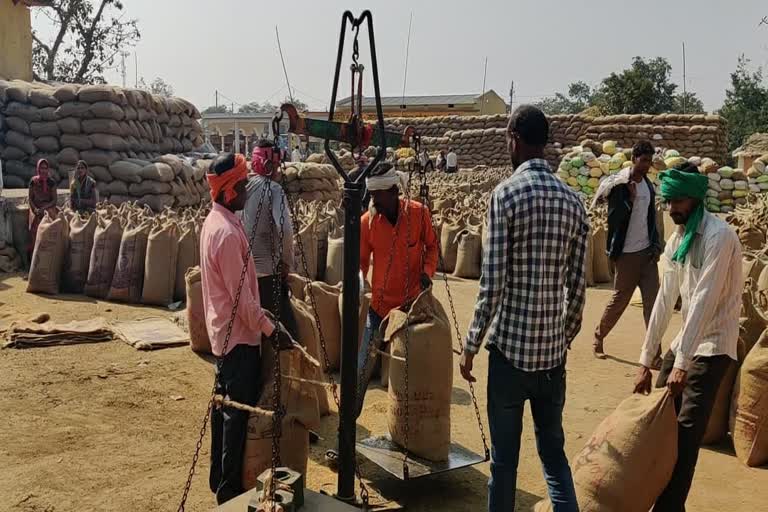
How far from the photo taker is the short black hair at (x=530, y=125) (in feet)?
8.35

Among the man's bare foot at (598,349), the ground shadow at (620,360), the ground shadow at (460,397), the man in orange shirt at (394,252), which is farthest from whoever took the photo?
the man's bare foot at (598,349)

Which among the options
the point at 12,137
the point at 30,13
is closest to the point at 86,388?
the point at 12,137

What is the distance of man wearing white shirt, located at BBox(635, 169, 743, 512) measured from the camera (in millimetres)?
2750

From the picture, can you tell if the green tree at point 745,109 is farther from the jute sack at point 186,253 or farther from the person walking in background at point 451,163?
the jute sack at point 186,253

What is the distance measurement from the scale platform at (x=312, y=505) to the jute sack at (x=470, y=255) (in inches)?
274

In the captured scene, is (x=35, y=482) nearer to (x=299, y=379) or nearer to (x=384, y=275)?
(x=299, y=379)

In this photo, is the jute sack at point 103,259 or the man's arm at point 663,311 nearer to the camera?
the man's arm at point 663,311

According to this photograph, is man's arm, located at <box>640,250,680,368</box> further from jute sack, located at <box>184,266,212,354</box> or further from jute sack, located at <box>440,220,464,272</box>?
jute sack, located at <box>440,220,464,272</box>

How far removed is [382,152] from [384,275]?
1355mm

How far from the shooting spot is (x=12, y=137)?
11914mm

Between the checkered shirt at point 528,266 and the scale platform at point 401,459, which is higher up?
the checkered shirt at point 528,266

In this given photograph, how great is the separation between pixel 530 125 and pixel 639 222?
3.08 meters

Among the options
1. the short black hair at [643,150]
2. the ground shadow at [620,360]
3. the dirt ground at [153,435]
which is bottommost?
the dirt ground at [153,435]

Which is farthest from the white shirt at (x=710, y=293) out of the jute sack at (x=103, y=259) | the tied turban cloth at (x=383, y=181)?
the jute sack at (x=103, y=259)
